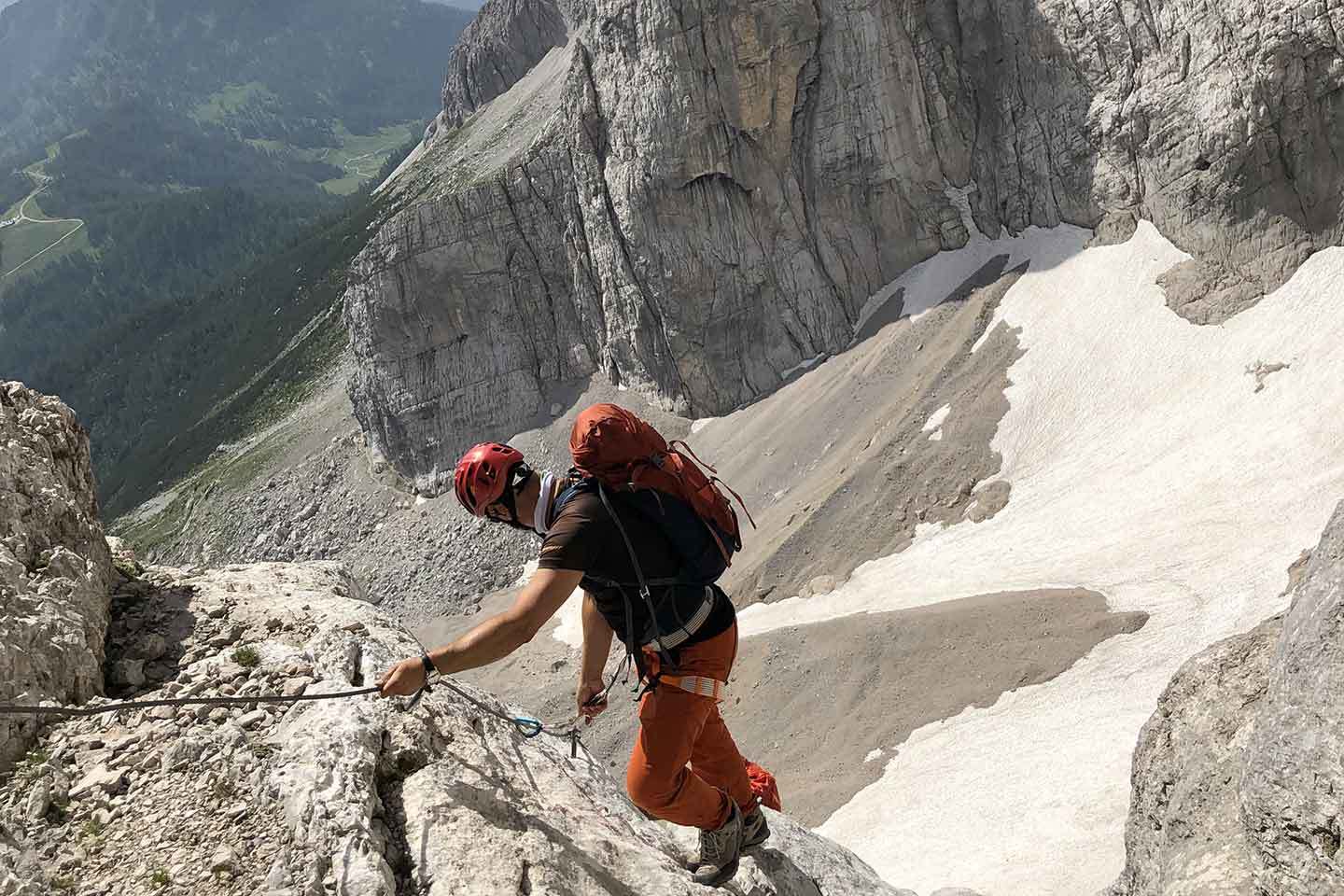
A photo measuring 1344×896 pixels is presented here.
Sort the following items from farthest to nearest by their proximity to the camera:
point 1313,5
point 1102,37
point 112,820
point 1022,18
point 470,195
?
1. point 470,195
2. point 1022,18
3. point 1102,37
4. point 1313,5
5. point 112,820

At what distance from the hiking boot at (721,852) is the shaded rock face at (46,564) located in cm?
499

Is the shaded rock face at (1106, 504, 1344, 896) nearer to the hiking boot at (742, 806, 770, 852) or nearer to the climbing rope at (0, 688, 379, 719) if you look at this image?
the hiking boot at (742, 806, 770, 852)

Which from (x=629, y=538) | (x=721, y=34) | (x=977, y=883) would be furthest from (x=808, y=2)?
(x=629, y=538)

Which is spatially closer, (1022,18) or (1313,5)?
(1313,5)

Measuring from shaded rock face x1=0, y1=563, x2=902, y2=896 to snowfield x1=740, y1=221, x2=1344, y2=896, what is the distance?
42.8 ft

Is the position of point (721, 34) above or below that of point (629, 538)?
above

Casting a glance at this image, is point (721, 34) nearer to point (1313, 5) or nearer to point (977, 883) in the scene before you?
point (1313, 5)

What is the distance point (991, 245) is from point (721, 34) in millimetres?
22759

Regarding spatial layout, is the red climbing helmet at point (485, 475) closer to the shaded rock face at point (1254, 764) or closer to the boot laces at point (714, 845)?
the boot laces at point (714, 845)

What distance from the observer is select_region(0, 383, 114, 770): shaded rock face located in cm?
632

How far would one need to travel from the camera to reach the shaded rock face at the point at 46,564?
6.32m

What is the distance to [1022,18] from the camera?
2137 inches

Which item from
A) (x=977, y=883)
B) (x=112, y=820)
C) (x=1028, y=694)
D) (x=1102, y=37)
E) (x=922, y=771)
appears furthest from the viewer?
(x=1102, y=37)

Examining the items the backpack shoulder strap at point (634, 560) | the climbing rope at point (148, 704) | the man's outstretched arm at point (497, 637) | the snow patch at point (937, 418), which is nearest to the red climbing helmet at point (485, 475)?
the backpack shoulder strap at point (634, 560)
